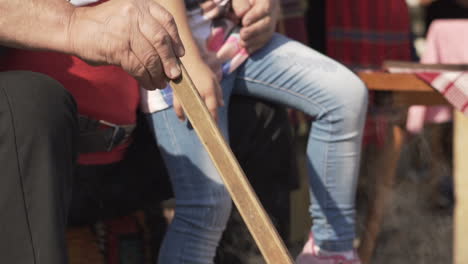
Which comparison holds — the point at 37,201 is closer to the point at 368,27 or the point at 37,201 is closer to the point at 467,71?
the point at 467,71

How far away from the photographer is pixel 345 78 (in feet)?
5.32

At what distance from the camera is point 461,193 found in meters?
1.92

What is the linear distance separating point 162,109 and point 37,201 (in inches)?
19.6

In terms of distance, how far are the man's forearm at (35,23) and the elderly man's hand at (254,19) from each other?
19.6 inches

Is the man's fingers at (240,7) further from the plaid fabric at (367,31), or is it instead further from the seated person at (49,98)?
the plaid fabric at (367,31)

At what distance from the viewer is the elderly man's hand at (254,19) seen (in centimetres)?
159

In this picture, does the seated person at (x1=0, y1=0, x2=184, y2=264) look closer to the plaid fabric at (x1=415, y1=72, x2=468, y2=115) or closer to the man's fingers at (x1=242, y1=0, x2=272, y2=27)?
the man's fingers at (x1=242, y1=0, x2=272, y2=27)

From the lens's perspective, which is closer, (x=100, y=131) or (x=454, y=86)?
(x=100, y=131)

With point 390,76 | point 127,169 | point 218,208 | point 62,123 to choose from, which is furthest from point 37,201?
point 390,76

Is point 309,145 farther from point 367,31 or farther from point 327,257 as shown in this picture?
point 367,31

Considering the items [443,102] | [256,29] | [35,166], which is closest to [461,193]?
[443,102]

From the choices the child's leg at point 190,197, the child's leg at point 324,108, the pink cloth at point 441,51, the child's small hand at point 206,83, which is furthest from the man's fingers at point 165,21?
the pink cloth at point 441,51

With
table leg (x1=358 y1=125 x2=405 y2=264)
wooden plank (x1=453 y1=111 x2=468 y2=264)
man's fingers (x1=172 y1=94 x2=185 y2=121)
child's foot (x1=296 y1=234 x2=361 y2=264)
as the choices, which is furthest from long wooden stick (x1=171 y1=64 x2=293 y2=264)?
table leg (x1=358 y1=125 x2=405 y2=264)

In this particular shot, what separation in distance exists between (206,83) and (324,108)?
0.33 meters
